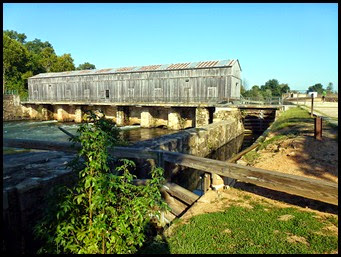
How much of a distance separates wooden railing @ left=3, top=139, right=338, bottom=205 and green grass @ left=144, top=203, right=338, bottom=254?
0.51m

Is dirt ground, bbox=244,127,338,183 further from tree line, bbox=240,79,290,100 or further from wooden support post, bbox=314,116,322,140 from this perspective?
tree line, bbox=240,79,290,100

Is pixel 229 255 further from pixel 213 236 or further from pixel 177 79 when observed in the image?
pixel 177 79

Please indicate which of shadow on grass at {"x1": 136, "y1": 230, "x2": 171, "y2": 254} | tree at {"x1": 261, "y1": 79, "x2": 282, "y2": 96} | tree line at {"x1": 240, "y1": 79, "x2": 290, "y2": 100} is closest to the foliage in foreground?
shadow on grass at {"x1": 136, "y1": 230, "x2": 171, "y2": 254}

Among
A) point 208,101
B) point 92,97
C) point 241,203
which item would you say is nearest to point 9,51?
point 92,97

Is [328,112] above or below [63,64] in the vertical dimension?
below

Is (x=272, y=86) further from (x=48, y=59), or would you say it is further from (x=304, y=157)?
(x=304, y=157)

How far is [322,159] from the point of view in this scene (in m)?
7.80

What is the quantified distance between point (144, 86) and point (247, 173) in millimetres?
26459

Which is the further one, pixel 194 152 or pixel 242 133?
pixel 242 133

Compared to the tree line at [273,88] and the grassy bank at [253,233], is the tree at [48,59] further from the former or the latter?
the grassy bank at [253,233]

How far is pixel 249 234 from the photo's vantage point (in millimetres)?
3996

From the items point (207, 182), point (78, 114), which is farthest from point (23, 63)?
point (207, 182)

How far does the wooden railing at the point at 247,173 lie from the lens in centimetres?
441

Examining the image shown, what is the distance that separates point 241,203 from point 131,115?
28335 mm
